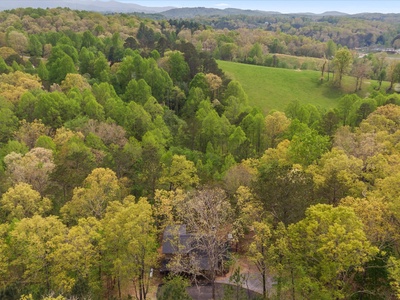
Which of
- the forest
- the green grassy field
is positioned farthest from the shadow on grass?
the green grassy field

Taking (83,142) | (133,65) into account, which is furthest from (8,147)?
(133,65)

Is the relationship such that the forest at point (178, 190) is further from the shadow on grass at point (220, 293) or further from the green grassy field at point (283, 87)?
the green grassy field at point (283, 87)

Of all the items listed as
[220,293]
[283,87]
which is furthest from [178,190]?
[283,87]

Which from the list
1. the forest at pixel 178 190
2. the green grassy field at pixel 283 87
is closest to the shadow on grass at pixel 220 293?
the forest at pixel 178 190

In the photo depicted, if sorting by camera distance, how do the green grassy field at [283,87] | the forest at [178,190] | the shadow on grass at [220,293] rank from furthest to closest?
the green grassy field at [283,87] → the shadow on grass at [220,293] → the forest at [178,190]

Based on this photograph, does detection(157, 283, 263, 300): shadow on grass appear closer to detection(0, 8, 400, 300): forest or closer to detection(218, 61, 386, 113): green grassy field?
detection(0, 8, 400, 300): forest

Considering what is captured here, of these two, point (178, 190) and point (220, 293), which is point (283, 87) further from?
point (220, 293)
